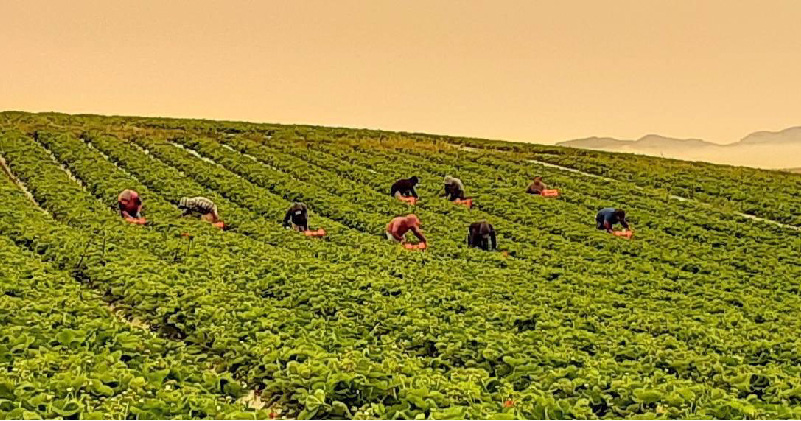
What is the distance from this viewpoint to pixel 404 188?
103 feet

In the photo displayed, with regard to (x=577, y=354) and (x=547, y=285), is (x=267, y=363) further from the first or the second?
(x=547, y=285)

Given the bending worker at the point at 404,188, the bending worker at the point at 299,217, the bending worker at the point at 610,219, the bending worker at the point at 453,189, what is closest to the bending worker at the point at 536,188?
the bending worker at the point at 453,189

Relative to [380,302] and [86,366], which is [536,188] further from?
[86,366]

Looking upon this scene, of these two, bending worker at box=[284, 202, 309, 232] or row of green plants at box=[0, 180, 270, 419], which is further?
bending worker at box=[284, 202, 309, 232]

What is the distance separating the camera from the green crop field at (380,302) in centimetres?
831

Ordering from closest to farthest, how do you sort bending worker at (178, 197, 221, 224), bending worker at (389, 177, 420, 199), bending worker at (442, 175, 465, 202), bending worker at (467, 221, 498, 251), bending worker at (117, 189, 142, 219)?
bending worker at (467, 221, 498, 251) → bending worker at (117, 189, 142, 219) → bending worker at (178, 197, 221, 224) → bending worker at (389, 177, 420, 199) → bending worker at (442, 175, 465, 202)

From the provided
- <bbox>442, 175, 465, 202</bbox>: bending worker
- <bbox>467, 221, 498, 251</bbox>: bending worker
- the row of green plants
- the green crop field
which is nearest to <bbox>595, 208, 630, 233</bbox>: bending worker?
the green crop field

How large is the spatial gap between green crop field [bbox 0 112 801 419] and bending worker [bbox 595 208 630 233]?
627mm

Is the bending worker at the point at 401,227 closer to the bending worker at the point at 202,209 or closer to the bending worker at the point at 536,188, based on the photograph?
the bending worker at the point at 202,209

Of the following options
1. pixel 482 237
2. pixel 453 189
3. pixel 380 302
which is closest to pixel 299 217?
pixel 482 237

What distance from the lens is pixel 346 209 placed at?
28.9 m

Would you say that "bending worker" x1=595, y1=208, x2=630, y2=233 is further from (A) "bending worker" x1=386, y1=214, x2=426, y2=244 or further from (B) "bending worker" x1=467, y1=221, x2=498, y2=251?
(A) "bending worker" x1=386, y1=214, x2=426, y2=244

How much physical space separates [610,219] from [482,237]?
231 inches

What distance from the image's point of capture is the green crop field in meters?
8.31
